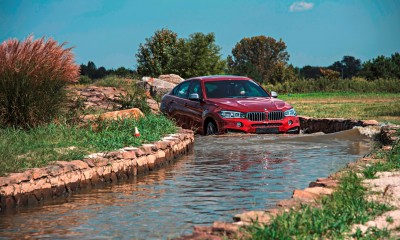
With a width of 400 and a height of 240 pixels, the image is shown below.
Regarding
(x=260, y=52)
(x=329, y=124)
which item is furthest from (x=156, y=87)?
(x=260, y=52)

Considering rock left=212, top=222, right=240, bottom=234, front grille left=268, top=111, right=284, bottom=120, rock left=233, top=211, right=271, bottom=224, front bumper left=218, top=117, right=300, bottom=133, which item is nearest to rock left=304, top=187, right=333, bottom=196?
rock left=233, top=211, right=271, bottom=224

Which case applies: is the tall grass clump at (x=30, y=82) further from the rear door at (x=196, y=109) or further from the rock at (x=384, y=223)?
the rock at (x=384, y=223)

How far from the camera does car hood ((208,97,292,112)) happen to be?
1680 centimetres

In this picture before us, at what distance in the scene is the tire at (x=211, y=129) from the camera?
17094 millimetres

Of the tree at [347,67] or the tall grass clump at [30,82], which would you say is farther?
the tree at [347,67]

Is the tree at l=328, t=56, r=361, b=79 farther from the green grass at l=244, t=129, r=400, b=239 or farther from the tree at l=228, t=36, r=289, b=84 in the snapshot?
the green grass at l=244, t=129, r=400, b=239

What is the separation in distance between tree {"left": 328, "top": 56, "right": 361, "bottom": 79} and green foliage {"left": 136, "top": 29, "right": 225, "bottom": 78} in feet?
248

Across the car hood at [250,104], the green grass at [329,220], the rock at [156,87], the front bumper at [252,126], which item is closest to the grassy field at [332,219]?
the green grass at [329,220]

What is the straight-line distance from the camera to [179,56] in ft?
180

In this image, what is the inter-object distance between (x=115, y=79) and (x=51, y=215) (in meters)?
21.3

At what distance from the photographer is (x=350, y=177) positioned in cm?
869

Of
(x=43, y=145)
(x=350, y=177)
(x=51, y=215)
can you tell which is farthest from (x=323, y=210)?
(x=43, y=145)

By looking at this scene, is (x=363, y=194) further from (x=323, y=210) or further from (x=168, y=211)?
(x=168, y=211)

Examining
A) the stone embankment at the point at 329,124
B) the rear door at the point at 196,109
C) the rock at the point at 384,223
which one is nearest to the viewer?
the rock at the point at 384,223
